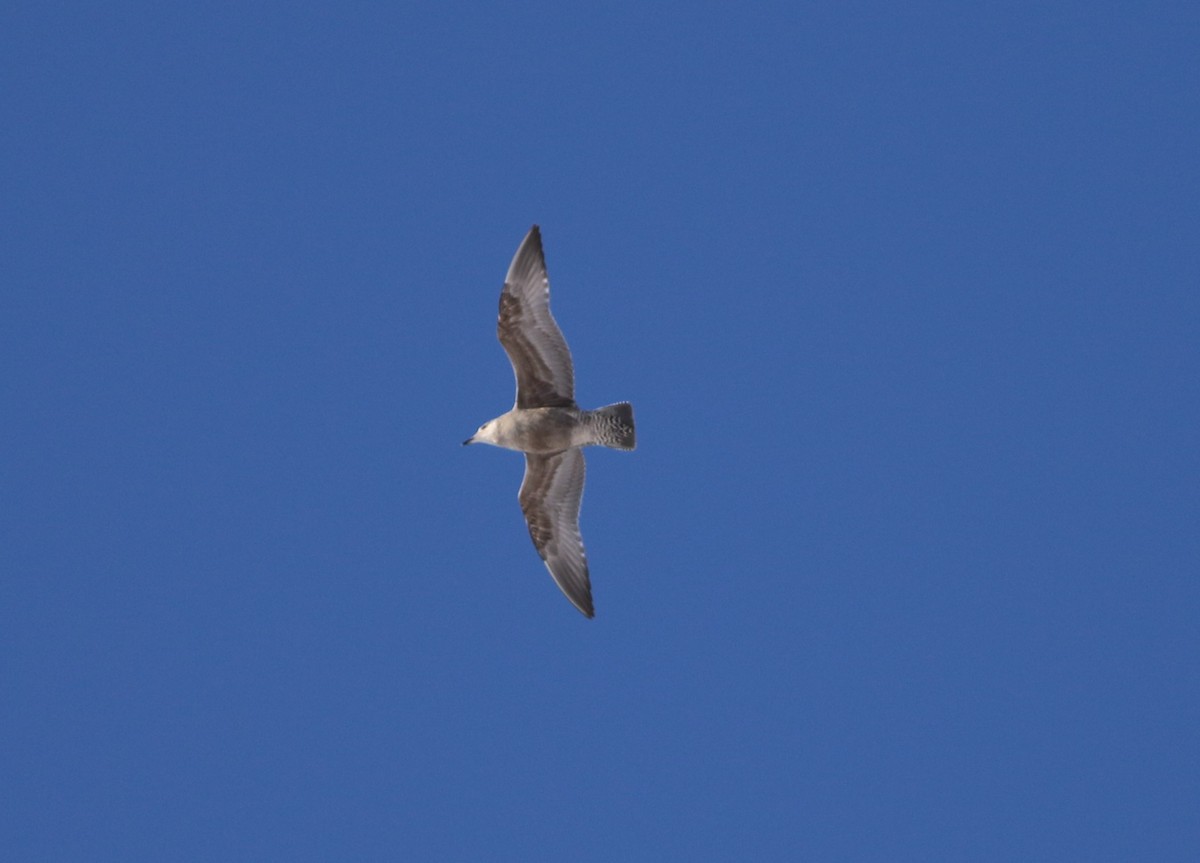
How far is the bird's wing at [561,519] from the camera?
18.3 meters

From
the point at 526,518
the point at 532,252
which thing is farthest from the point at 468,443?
the point at 532,252

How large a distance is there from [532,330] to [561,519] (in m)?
2.29

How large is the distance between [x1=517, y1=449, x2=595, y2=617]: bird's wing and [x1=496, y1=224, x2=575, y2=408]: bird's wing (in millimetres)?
1083

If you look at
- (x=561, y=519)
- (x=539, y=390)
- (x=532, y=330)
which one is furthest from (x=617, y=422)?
(x=561, y=519)

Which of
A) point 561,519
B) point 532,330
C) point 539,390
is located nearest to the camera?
point 532,330

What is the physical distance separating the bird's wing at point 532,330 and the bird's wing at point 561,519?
1083mm

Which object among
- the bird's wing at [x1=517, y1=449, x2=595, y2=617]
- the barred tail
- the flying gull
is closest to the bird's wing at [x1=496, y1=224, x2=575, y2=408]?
the flying gull

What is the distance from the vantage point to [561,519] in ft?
60.5

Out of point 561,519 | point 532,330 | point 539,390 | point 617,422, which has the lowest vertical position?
point 561,519

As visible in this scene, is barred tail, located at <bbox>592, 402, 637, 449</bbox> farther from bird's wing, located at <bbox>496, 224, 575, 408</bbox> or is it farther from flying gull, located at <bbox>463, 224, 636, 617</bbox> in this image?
bird's wing, located at <bbox>496, 224, 575, 408</bbox>

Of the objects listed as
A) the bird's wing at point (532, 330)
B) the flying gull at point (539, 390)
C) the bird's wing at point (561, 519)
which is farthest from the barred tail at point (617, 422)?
the bird's wing at point (561, 519)

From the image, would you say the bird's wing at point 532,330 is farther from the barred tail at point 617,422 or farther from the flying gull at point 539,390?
the barred tail at point 617,422

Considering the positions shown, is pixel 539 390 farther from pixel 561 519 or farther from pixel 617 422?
pixel 561 519

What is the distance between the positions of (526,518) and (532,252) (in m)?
3.00
